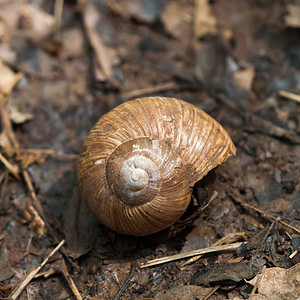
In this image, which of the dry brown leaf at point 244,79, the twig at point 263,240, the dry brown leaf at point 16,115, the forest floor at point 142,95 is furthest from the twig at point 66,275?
the dry brown leaf at point 244,79

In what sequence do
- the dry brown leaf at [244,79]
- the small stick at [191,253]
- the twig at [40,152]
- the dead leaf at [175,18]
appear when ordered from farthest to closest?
the dead leaf at [175,18], the dry brown leaf at [244,79], the twig at [40,152], the small stick at [191,253]

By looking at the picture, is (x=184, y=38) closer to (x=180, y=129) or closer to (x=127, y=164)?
(x=180, y=129)

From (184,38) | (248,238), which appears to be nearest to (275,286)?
(248,238)

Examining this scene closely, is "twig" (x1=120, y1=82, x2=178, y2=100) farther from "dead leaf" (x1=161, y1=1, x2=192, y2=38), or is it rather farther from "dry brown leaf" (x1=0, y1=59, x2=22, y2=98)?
"dry brown leaf" (x1=0, y1=59, x2=22, y2=98)

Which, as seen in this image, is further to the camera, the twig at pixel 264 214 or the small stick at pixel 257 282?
the twig at pixel 264 214

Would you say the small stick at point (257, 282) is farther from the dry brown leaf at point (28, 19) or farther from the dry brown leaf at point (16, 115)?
the dry brown leaf at point (28, 19)

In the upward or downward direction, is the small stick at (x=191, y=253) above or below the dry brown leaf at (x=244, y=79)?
below
